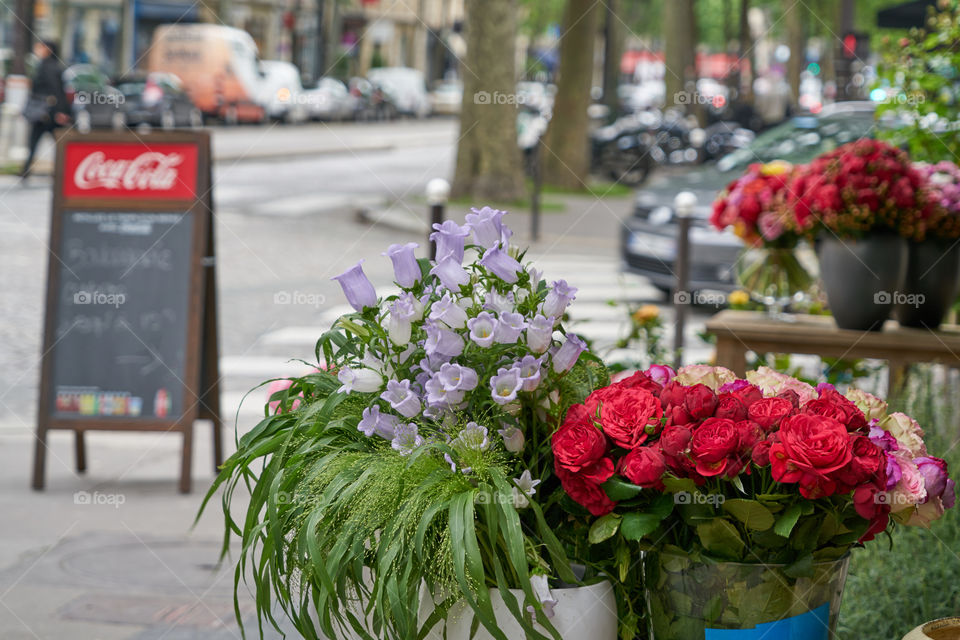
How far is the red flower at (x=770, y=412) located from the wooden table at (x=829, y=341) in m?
2.22

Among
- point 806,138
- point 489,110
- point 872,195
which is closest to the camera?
point 872,195

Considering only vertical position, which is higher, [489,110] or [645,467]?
[489,110]

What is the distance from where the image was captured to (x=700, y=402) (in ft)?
6.01

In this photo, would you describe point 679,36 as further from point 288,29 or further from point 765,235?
point 288,29

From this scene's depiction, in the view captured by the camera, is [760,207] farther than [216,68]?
No

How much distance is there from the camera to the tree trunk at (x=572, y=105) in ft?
60.0

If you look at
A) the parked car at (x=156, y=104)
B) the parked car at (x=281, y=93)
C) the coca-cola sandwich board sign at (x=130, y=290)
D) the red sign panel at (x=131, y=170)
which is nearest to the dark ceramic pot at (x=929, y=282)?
the coca-cola sandwich board sign at (x=130, y=290)

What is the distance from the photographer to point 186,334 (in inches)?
193

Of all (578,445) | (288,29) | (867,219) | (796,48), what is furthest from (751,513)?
(288,29)

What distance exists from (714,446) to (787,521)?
0.15m

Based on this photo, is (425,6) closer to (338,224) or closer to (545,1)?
(545,1)

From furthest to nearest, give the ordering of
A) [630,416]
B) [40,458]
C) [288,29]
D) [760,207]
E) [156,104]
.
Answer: [288,29] < [156,104] < [40,458] < [760,207] < [630,416]

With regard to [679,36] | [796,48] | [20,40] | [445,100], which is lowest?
[20,40]

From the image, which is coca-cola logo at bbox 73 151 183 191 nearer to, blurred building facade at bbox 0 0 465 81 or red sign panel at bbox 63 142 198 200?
red sign panel at bbox 63 142 198 200
